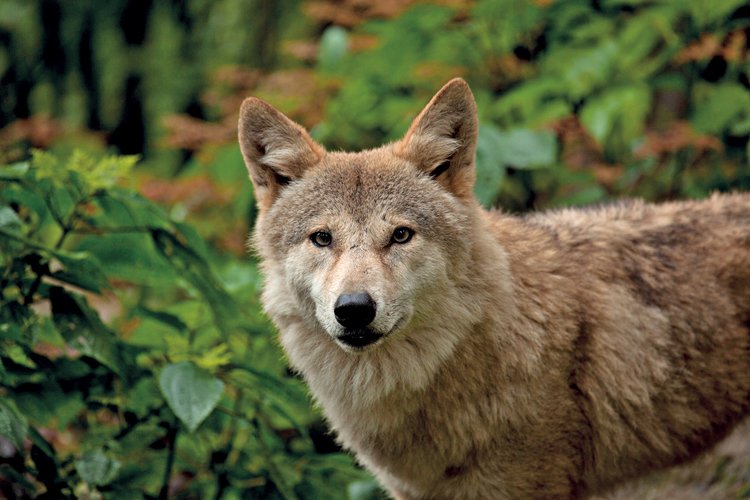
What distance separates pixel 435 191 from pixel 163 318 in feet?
5.50

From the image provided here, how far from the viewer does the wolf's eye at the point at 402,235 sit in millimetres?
3941

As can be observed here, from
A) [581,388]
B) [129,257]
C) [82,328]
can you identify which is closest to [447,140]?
[581,388]

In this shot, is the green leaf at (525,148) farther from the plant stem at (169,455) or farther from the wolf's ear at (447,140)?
the plant stem at (169,455)

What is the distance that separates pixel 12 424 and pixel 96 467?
0.67m

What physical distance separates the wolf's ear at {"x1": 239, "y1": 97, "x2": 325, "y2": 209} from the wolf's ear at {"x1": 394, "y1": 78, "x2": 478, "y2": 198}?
48cm

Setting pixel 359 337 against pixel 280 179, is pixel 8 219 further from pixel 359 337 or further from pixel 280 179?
pixel 359 337

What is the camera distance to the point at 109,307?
7117 millimetres

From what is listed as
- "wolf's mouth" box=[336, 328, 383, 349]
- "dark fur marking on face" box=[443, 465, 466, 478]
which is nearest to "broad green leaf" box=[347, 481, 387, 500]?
"dark fur marking on face" box=[443, 465, 466, 478]

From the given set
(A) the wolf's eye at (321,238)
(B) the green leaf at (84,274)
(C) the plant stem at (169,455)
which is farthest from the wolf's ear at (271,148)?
(C) the plant stem at (169,455)

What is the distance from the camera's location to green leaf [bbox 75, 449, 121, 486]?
4.04 metres

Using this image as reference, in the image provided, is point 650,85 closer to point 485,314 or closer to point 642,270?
point 642,270

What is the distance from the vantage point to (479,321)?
155 inches

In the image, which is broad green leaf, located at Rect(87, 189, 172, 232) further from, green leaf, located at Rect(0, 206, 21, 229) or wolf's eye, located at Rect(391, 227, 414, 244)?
wolf's eye, located at Rect(391, 227, 414, 244)

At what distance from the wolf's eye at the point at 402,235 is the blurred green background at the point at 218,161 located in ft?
3.66
